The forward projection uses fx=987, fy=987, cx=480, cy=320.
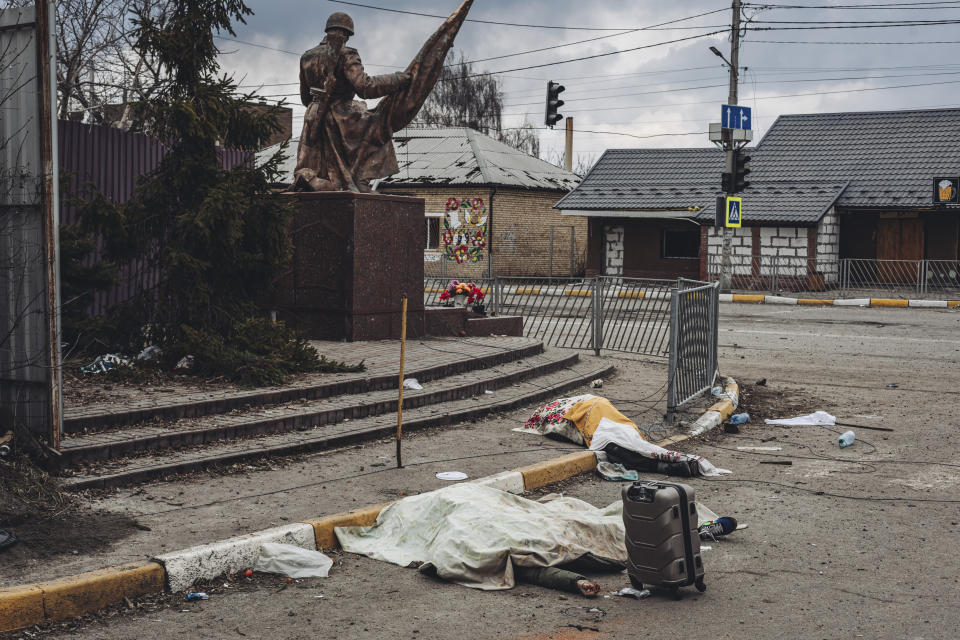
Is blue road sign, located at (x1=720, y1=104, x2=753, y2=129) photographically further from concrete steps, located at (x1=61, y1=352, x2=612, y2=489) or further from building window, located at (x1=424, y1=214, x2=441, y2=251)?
concrete steps, located at (x1=61, y1=352, x2=612, y2=489)

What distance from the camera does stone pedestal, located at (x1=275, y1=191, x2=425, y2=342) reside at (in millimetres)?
12180

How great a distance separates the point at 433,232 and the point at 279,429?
31.5 metres

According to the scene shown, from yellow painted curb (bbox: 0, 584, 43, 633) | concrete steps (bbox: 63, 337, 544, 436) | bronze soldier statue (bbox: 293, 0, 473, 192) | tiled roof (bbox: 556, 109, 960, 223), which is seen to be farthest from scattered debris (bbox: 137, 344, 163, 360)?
tiled roof (bbox: 556, 109, 960, 223)

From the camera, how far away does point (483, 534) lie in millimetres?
5449

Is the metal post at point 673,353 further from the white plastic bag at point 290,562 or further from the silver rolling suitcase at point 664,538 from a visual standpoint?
the white plastic bag at point 290,562

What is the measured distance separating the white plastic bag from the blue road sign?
24168mm

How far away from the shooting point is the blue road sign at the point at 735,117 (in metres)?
27.5

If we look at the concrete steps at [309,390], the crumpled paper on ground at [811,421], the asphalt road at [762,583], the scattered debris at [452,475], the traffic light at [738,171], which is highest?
the traffic light at [738,171]

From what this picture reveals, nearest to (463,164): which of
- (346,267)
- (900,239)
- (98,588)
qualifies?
(900,239)

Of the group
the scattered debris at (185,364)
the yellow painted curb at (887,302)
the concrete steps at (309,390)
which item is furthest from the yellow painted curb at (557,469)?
the yellow painted curb at (887,302)

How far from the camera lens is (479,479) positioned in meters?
7.12

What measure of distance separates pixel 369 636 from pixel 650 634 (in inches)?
50.9

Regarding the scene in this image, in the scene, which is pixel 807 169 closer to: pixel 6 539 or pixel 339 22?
pixel 339 22

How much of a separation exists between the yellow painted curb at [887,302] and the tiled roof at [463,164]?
15.6m
